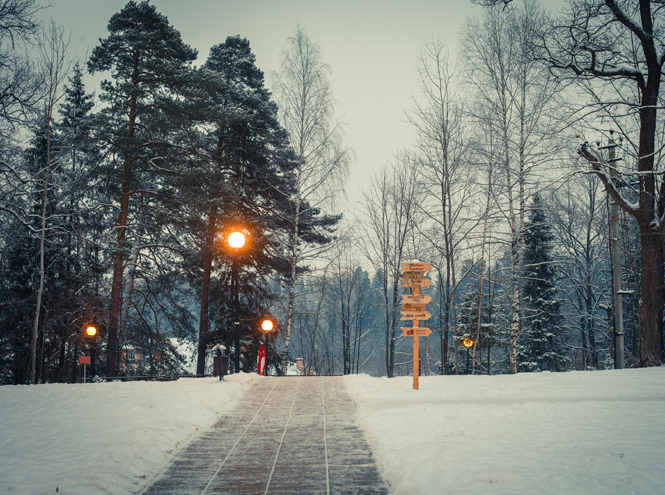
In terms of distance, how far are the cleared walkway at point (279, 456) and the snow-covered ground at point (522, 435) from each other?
14.7 inches

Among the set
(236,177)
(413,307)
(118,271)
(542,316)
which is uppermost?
(236,177)

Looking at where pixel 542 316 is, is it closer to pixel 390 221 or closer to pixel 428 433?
pixel 390 221

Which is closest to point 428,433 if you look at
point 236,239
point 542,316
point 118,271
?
point 236,239

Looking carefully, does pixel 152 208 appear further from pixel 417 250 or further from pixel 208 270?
pixel 417 250

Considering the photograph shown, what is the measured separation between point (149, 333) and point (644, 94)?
1942 centimetres

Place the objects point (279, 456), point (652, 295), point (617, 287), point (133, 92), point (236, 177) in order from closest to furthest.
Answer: point (279, 456) → point (652, 295) → point (617, 287) → point (133, 92) → point (236, 177)

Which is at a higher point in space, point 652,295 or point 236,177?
point 236,177

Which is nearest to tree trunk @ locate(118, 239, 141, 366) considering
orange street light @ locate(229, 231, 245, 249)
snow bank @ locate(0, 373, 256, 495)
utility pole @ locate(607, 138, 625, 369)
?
snow bank @ locate(0, 373, 256, 495)

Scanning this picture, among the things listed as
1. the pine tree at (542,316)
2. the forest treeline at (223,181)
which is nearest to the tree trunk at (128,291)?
the forest treeline at (223,181)

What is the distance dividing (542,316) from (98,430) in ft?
81.2

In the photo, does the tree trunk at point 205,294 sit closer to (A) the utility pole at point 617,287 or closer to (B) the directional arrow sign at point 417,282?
(B) the directional arrow sign at point 417,282

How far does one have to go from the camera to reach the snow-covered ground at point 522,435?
13.4 ft

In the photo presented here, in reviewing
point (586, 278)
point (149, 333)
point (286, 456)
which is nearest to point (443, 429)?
point (286, 456)

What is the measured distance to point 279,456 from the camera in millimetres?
5285
